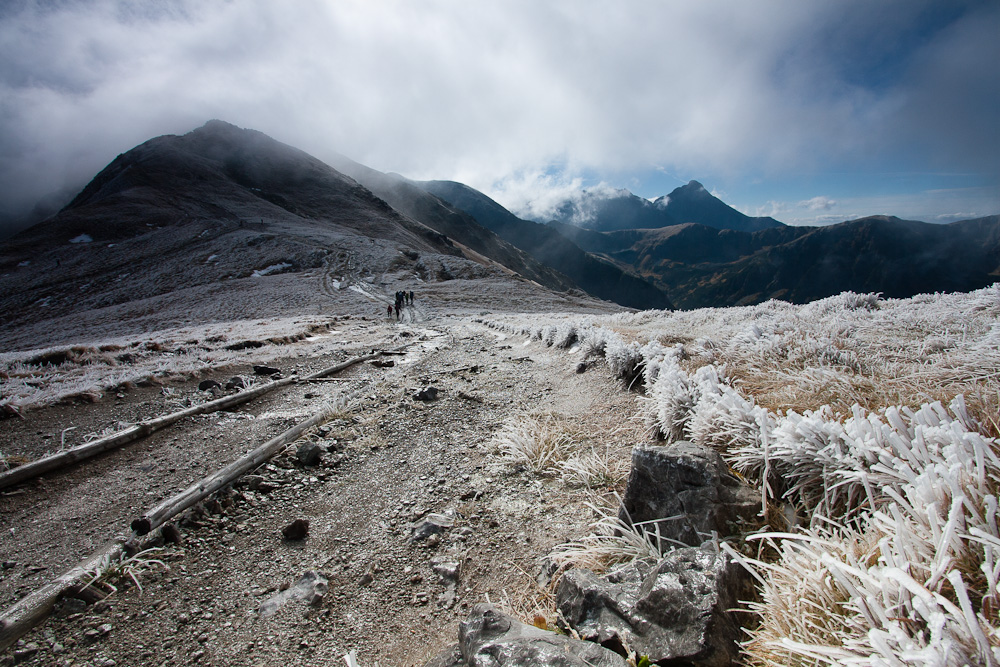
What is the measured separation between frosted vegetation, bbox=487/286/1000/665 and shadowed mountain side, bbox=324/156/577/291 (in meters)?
123

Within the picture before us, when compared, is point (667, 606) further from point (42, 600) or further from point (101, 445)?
point (101, 445)

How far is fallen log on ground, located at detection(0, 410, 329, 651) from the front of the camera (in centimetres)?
234

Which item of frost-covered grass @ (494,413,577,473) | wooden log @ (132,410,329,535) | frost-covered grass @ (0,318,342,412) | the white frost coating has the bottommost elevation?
frost-covered grass @ (0,318,342,412)

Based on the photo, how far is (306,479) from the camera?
4.18 meters

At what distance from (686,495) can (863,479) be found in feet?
2.75

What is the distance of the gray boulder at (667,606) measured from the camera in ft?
4.97

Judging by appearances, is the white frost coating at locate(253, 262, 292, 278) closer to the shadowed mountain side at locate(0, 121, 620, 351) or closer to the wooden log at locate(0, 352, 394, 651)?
the shadowed mountain side at locate(0, 121, 620, 351)

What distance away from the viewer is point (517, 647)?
158 cm

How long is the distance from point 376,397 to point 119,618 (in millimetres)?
4424

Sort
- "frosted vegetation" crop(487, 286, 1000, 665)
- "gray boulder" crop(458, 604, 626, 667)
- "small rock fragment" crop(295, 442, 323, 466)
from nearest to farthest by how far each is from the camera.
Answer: "frosted vegetation" crop(487, 286, 1000, 665)
"gray boulder" crop(458, 604, 626, 667)
"small rock fragment" crop(295, 442, 323, 466)

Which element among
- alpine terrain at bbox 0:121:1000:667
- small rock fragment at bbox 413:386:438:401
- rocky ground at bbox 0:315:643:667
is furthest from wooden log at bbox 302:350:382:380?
small rock fragment at bbox 413:386:438:401

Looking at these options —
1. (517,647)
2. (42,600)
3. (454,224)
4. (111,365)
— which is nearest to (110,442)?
(42,600)

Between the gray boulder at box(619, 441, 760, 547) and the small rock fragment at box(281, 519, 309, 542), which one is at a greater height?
the gray boulder at box(619, 441, 760, 547)

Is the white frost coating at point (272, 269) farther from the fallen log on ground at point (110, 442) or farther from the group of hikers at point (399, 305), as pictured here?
the fallen log on ground at point (110, 442)
